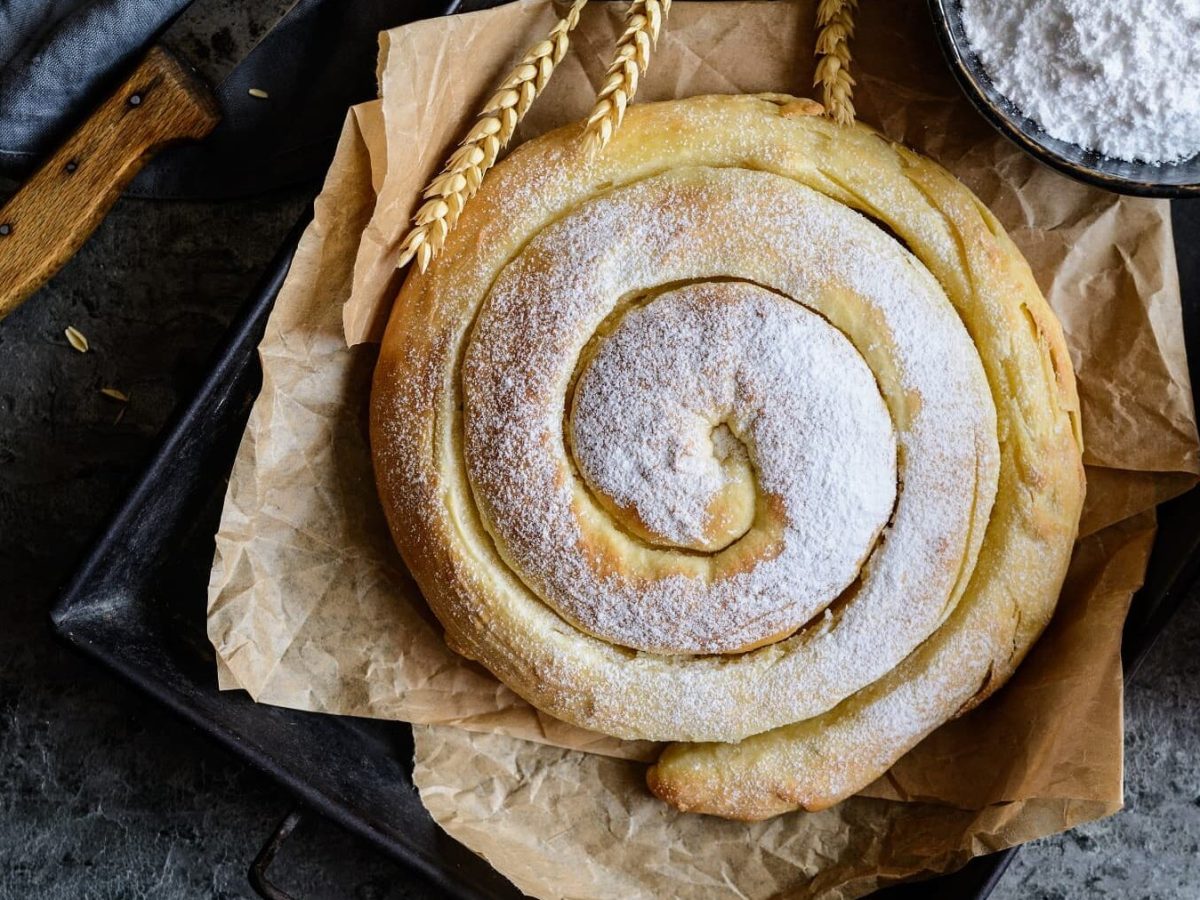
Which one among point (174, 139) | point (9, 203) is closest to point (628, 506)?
point (174, 139)

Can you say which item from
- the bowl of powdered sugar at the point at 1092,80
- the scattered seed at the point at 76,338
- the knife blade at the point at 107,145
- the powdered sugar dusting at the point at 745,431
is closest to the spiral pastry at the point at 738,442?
the powdered sugar dusting at the point at 745,431

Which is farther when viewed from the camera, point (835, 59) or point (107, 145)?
point (107, 145)

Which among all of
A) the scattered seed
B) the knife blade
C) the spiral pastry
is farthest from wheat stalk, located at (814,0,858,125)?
the scattered seed

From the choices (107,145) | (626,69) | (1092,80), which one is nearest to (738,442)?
(626,69)

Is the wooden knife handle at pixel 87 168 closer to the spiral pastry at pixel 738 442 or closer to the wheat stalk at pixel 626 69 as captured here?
the spiral pastry at pixel 738 442

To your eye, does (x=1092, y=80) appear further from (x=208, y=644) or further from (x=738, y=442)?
(x=208, y=644)
